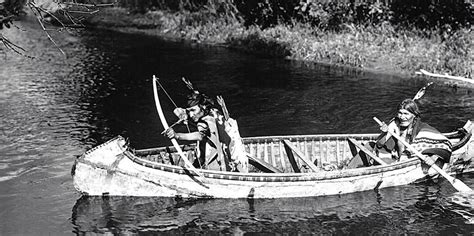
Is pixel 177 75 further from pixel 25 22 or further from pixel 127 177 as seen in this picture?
pixel 25 22

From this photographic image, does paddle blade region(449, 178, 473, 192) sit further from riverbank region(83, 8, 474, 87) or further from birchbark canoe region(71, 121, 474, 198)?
riverbank region(83, 8, 474, 87)

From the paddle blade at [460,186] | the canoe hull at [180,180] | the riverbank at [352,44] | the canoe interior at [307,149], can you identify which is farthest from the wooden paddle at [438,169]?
the riverbank at [352,44]

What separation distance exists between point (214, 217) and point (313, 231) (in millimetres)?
2308

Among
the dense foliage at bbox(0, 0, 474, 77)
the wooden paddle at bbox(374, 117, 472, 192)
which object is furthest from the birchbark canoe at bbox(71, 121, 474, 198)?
the dense foliage at bbox(0, 0, 474, 77)

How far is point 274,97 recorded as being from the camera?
90.9 feet

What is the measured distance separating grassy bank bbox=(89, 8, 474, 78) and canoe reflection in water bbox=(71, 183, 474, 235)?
15.7 meters

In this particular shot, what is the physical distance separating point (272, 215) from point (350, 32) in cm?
2394

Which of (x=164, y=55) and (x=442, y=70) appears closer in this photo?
(x=442, y=70)

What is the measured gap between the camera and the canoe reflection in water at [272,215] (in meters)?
14.1

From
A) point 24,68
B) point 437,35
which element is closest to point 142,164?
point 24,68

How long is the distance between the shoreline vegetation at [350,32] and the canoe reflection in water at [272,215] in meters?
15.6

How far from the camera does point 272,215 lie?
48.3 ft

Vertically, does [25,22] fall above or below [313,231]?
above

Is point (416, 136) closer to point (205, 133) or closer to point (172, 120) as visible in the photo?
point (205, 133)
